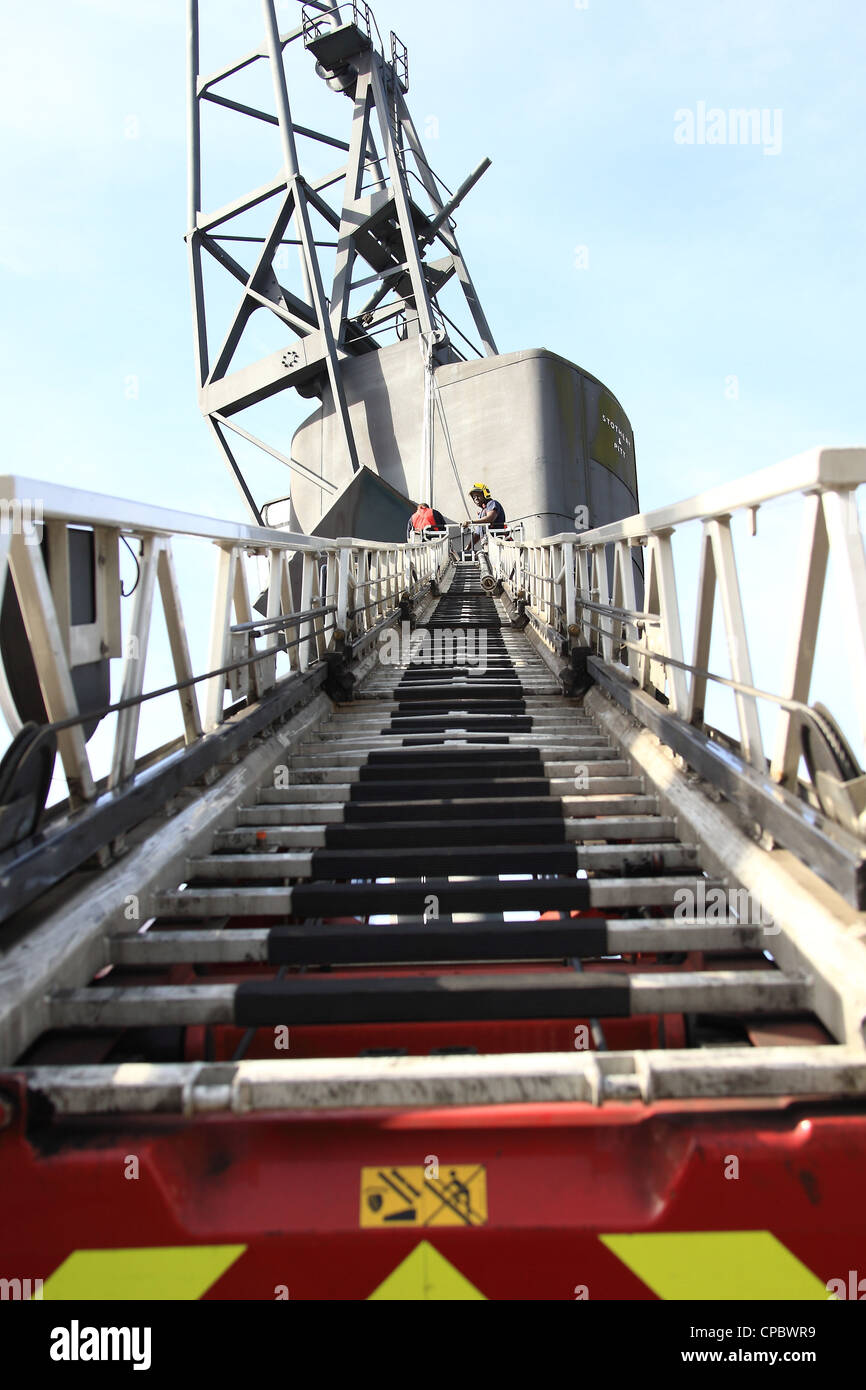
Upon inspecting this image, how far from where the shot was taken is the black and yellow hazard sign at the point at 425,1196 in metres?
1.69

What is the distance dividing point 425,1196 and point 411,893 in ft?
3.79

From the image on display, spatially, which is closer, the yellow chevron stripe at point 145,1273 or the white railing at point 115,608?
the yellow chevron stripe at point 145,1273

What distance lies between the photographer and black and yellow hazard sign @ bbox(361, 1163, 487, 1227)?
169 centimetres

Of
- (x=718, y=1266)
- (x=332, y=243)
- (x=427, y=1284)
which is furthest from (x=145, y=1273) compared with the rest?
(x=332, y=243)

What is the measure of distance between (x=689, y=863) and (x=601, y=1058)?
127 centimetres

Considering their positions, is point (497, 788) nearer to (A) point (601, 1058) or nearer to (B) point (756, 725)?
(B) point (756, 725)

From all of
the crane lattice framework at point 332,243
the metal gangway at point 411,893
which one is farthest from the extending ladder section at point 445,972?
the crane lattice framework at point 332,243

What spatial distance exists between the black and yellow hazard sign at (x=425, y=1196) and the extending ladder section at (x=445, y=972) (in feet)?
0.53

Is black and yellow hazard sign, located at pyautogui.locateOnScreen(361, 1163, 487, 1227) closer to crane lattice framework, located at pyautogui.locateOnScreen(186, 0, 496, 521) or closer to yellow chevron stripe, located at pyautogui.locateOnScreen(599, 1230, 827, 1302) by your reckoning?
yellow chevron stripe, located at pyautogui.locateOnScreen(599, 1230, 827, 1302)

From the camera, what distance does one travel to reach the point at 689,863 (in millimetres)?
3043

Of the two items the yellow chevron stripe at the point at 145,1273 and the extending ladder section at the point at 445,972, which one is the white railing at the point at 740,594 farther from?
the yellow chevron stripe at the point at 145,1273

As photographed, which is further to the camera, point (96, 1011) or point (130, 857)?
point (130, 857)

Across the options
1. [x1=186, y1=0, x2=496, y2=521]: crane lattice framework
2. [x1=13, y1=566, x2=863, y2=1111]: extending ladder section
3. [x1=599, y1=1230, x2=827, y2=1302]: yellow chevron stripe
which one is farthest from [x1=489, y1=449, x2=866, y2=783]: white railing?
[x1=186, y1=0, x2=496, y2=521]: crane lattice framework
